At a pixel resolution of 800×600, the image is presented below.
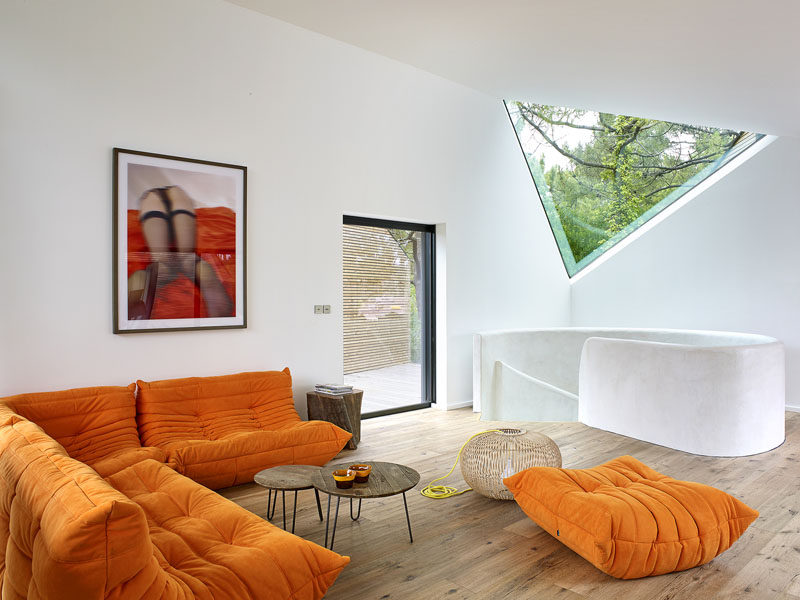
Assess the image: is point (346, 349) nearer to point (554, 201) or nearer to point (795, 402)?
point (554, 201)

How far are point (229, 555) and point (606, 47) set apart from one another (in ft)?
12.9

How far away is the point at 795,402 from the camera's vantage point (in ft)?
20.8

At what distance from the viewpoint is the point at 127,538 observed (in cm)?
162

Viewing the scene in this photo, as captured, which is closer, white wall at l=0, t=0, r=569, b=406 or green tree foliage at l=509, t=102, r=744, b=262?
white wall at l=0, t=0, r=569, b=406

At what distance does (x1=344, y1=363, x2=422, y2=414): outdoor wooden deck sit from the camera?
595 cm

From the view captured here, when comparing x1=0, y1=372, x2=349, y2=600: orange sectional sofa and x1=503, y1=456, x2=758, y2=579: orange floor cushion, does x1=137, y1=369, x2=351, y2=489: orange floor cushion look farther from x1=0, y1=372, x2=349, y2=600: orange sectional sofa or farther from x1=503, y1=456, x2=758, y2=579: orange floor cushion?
x1=503, y1=456, x2=758, y2=579: orange floor cushion

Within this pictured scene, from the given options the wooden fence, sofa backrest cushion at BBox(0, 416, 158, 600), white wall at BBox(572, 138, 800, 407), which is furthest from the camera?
white wall at BBox(572, 138, 800, 407)

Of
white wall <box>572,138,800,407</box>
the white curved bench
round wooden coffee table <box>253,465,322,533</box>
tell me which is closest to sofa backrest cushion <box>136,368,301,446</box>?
round wooden coffee table <box>253,465,322,533</box>

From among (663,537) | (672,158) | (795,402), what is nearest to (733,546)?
(663,537)

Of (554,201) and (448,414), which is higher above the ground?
(554,201)

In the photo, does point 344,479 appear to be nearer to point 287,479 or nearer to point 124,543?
point 287,479

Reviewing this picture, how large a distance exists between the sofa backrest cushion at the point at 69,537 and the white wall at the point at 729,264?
6.98m

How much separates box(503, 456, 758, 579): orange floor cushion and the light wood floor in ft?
0.34

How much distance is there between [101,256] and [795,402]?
7118mm
